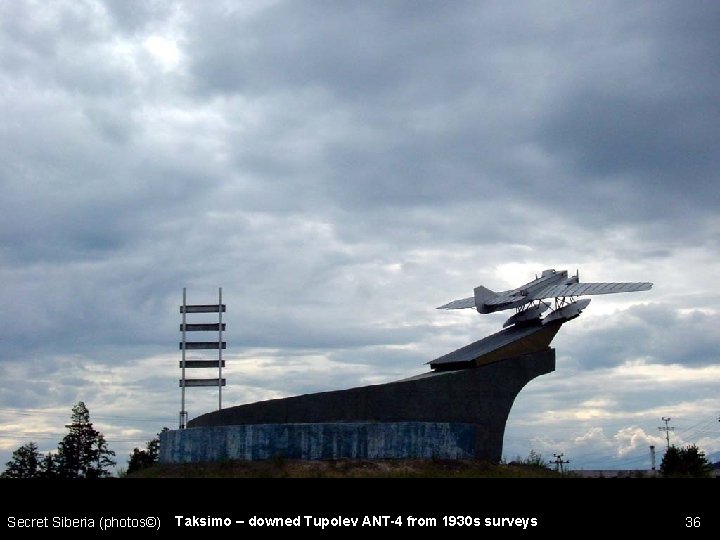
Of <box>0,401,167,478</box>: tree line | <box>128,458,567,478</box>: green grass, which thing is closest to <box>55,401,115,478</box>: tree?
<box>0,401,167,478</box>: tree line

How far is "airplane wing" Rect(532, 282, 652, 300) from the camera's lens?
4866 centimetres

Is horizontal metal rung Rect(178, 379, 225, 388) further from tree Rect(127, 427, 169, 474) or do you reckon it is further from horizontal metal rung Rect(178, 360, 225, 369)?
tree Rect(127, 427, 169, 474)

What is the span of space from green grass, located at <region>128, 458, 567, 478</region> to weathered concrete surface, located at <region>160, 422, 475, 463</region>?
1.85ft

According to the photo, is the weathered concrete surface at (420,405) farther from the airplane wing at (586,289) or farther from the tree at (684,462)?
the tree at (684,462)

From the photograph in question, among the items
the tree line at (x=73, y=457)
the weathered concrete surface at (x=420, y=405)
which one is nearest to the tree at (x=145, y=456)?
the tree line at (x=73, y=457)

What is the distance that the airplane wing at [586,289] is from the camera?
4866 cm

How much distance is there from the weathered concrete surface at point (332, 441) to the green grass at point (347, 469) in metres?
0.57

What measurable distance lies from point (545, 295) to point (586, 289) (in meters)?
2.26

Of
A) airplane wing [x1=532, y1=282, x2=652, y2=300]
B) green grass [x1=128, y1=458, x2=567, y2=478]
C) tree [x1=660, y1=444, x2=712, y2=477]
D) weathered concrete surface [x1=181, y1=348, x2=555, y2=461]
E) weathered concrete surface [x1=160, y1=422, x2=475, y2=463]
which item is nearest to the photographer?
green grass [x1=128, y1=458, x2=567, y2=478]

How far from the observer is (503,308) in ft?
172
